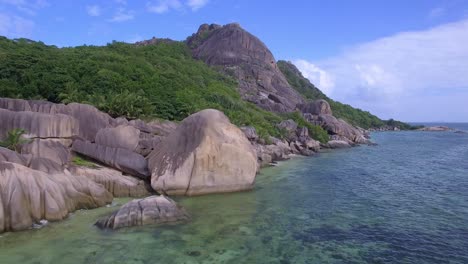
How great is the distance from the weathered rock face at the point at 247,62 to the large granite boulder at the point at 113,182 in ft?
203

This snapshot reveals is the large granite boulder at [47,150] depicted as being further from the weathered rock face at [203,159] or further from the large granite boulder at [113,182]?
the weathered rock face at [203,159]

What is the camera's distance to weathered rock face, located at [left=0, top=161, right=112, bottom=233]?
18.8 m

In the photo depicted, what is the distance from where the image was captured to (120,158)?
28.0 metres

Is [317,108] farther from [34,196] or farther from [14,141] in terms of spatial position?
[34,196]

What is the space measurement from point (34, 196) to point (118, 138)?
10416 mm

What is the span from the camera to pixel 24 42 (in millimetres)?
65125

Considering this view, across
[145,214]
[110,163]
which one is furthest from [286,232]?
[110,163]

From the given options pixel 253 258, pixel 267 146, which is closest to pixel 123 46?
pixel 267 146

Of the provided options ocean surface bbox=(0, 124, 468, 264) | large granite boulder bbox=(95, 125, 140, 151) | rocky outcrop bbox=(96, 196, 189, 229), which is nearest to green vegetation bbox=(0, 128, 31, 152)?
large granite boulder bbox=(95, 125, 140, 151)

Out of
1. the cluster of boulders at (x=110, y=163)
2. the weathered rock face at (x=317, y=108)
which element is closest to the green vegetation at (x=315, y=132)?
the weathered rock face at (x=317, y=108)

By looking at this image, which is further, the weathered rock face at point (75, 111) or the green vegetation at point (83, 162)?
the weathered rock face at point (75, 111)

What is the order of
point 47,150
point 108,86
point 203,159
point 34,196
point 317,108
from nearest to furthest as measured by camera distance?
point 34,196, point 47,150, point 203,159, point 108,86, point 317,108

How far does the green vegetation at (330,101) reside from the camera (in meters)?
126

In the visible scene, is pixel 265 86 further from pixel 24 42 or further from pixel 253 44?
pixel 24 42
